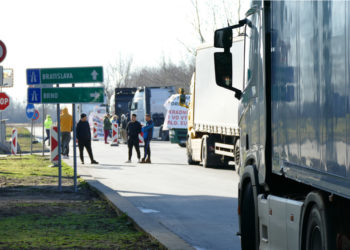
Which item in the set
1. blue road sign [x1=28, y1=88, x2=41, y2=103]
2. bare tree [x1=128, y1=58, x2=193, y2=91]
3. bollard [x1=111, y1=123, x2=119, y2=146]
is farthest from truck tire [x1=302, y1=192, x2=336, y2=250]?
bare tree [x1=128, y1=58, x2=193, y2=91]

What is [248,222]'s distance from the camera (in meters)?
8.09

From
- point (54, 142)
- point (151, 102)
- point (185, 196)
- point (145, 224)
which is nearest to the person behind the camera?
point (145, 224)

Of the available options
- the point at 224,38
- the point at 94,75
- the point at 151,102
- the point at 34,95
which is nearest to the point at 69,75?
the point at 94,75

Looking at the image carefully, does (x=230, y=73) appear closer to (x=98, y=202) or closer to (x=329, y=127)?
(x=329, y=127)

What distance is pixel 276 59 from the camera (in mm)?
7082

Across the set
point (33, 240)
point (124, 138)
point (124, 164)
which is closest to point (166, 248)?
point (33, 240)

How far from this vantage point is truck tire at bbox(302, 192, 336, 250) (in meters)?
5.17

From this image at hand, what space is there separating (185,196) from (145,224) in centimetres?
560

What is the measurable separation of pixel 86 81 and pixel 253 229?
370 inches

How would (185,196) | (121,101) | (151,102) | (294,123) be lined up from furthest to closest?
(121,101), (151,102), (185,196), (294,123)

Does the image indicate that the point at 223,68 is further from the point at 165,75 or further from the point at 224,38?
the point at 165,75

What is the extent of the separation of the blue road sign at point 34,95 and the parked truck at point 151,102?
110 feet

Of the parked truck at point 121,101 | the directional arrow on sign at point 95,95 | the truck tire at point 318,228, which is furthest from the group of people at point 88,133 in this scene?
the parked truck at point 121,101

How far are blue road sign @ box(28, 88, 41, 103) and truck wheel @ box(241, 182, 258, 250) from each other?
986cm
